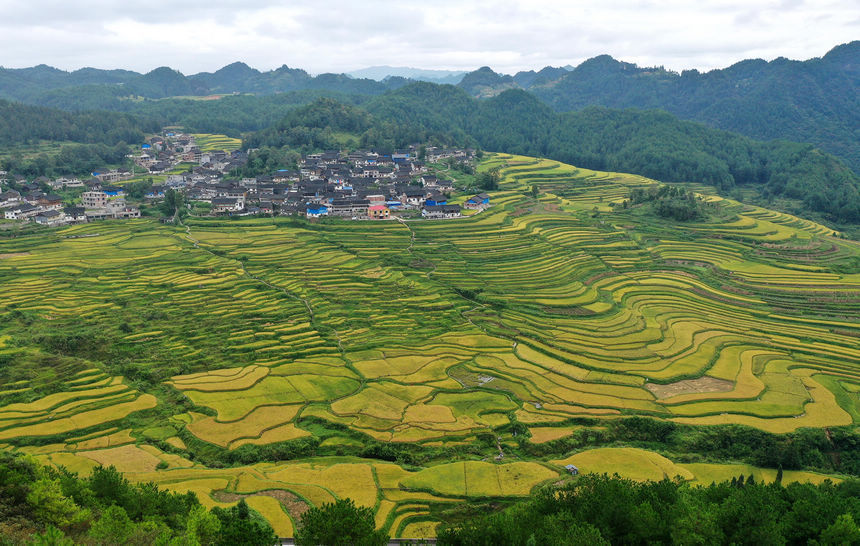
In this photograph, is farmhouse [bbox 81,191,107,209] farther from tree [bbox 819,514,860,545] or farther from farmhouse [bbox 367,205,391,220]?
tree [bbox 819,514,860,545]

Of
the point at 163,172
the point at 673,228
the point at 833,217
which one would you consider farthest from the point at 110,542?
the point at 833,217

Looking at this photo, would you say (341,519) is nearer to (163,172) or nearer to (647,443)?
(647,443)

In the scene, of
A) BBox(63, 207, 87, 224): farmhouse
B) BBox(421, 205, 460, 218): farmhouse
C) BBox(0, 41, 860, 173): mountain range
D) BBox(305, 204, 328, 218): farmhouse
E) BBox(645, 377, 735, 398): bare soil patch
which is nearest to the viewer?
BBox(645, 377, 735, 398): bare soil patch

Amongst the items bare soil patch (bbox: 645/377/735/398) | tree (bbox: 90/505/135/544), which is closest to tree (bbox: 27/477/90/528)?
tree (bbox: 90/505/135/544)

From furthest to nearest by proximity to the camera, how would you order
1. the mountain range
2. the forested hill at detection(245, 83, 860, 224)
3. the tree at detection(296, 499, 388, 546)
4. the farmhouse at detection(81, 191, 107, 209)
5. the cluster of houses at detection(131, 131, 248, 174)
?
the mountain range → the forested hill at detection(245, 83, 860, 224) → the cluster of houses at detection(131, 131, 248, 174) → the farmhouse at detection(81, 191, 107, 209) → the tree at detection(296, 499, 388, 546)

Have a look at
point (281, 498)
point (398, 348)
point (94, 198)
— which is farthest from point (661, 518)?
point (94, 198)
